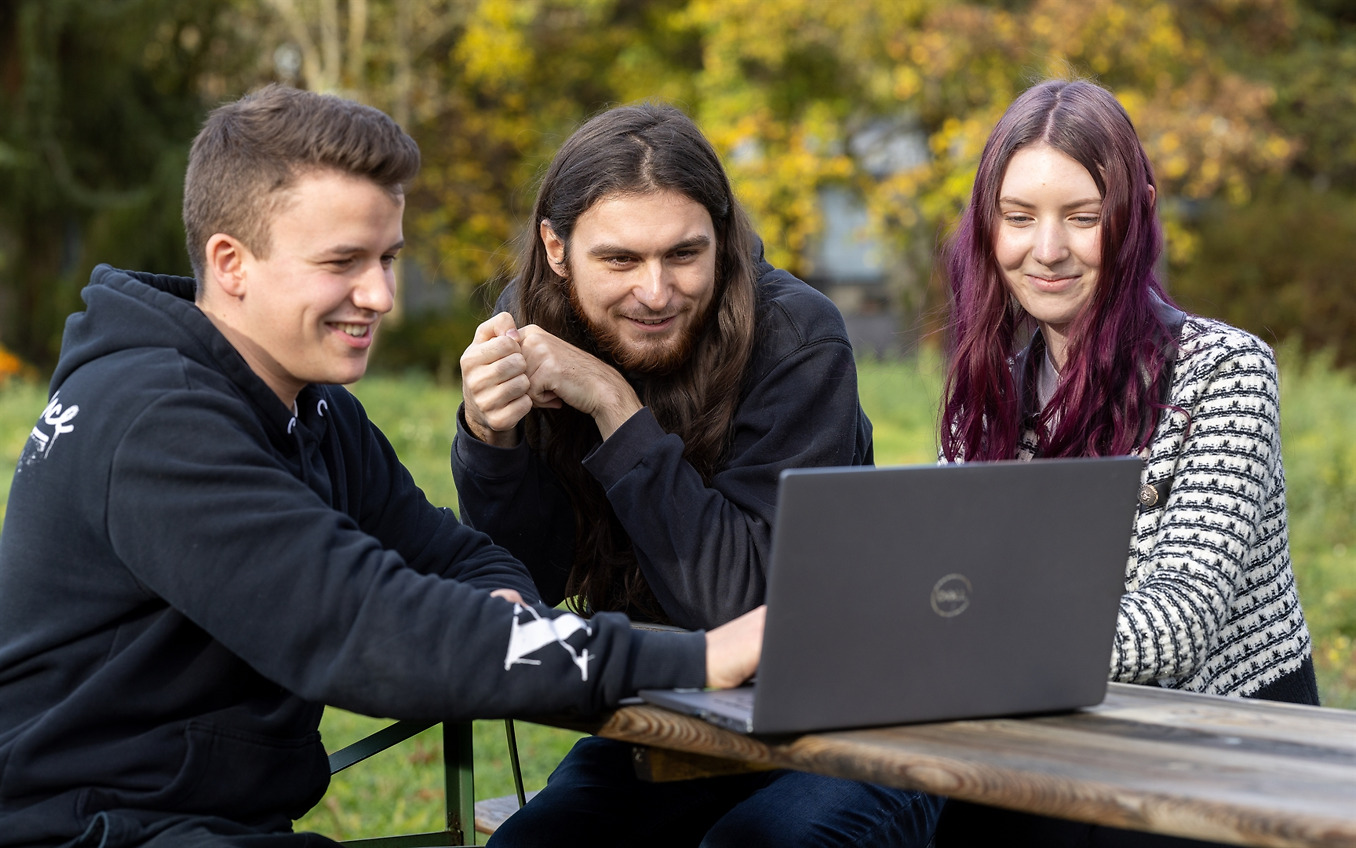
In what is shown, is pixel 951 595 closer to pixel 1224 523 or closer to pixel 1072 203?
pixel 1224 523

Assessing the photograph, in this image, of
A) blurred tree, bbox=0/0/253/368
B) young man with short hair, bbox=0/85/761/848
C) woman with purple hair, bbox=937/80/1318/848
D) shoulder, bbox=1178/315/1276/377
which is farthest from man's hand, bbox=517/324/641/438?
blurred tree, bbox=0/0/253/368

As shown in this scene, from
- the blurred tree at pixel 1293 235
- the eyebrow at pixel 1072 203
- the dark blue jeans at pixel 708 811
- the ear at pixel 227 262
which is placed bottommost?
the dark blue jeans at pixel 708 811

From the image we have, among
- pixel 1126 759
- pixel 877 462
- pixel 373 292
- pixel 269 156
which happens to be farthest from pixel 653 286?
pixel 877 462

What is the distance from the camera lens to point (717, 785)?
2979mm

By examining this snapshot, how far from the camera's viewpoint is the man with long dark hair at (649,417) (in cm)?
282

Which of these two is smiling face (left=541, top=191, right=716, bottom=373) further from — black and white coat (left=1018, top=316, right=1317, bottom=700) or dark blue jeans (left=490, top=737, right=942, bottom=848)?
black and white coat (left=1018, top=316, right=1317, bottom=700)

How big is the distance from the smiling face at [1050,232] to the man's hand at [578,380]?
2.82 feet

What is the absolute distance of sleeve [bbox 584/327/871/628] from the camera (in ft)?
9.21

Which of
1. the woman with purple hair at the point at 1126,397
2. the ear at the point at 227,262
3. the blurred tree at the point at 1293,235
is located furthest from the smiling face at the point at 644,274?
the blurred tree at the point at 1293,235

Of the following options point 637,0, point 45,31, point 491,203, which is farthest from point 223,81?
point 637,0

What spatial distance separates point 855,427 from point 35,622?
5.37ft

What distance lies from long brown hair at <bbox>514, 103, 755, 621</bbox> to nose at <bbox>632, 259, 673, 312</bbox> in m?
0.15

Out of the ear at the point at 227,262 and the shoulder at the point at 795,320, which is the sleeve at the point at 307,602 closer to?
the ear at the point at 227,262

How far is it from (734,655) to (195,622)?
0.79 m
